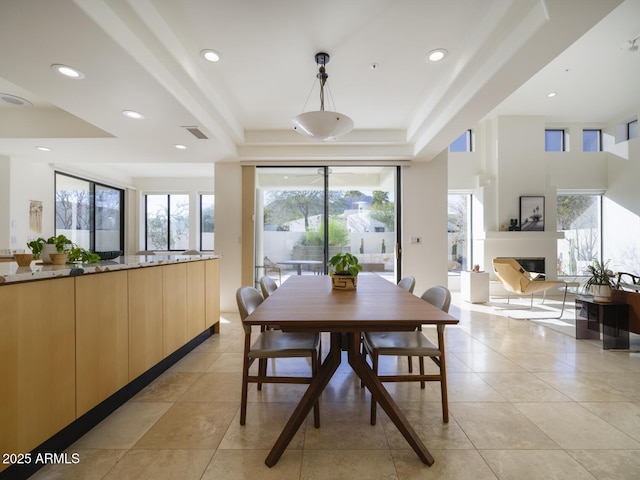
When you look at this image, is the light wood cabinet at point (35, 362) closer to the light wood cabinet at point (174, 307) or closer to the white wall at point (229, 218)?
the light wood cabinet at point (174, 307)

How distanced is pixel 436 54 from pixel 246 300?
2.60 m

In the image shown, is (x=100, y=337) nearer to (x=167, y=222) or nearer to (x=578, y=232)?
(x=167, y=222)

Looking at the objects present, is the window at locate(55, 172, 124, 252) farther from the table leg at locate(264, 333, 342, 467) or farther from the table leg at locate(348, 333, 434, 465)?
the table leg at locate(348, 333, 434, 465)

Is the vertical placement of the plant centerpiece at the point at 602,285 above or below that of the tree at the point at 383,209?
below

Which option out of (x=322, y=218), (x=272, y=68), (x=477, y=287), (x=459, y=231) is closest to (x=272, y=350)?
(x=272, y=68)

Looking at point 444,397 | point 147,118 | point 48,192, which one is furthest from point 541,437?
point 48,192

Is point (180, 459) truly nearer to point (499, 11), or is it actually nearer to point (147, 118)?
point (147, 118)

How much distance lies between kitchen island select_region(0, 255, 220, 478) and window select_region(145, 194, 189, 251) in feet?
19.2

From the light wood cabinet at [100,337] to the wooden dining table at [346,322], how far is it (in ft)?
3.32

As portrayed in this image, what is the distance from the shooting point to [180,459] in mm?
1590

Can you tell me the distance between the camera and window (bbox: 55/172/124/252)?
5.72 meters

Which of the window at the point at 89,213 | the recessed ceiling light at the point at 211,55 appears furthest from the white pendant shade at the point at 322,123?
the window at the point at 89,213

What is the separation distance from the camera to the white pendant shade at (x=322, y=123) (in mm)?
2441

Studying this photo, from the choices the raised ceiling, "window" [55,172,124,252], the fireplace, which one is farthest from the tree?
"window" [55,172,124,252]
